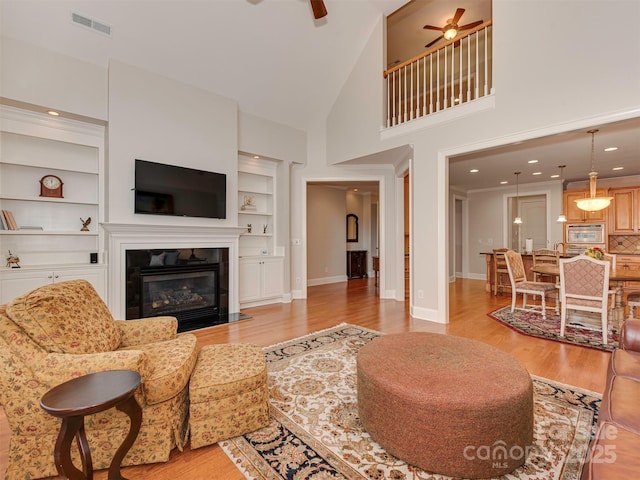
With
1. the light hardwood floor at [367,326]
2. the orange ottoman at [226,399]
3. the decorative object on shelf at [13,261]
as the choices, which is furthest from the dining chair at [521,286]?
the decorative object on shelf at [13,261]

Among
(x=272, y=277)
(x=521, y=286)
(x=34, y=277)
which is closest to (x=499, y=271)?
(x=521, y=286)

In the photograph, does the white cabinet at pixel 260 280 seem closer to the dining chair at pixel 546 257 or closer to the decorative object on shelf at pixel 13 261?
the decorative object on shelf at pixel 13 261

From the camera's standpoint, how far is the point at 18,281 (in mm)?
3217

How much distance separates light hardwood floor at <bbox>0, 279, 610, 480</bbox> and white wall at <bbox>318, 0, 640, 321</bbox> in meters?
0.60

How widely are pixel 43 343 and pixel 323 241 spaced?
22.2ft

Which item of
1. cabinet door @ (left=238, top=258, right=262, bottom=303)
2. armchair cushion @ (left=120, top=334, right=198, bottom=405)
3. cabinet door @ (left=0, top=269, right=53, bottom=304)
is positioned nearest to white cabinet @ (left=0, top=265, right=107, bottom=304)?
cabinet door @ (left=0, top=269, right=53, bottom=304)

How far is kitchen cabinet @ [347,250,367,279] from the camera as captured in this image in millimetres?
8852

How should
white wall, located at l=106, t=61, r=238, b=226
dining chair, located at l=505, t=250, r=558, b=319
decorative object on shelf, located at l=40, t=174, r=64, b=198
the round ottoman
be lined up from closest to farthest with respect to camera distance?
the round ottoman, decorative object on shelf, located at l=40, t=174, r=64, b=198, white wall, located at l=106, t=61, r=238, b=226, dining chair, located at l=505, t=250, r=558, b=319

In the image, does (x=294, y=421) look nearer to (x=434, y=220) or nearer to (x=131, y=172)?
(x=434, y=220)

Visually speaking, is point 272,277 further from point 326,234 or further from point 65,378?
point 65,378

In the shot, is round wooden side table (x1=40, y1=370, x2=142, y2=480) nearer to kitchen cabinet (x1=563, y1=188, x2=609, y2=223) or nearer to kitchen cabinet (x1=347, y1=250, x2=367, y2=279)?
kitchen cabinet (x1=347, y1=250, x2=367, y2=279)

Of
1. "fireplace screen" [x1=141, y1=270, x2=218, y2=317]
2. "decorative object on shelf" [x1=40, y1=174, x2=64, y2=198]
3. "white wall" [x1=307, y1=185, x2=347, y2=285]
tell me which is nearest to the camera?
"decorative object on shelf" [x1=40, y1=174, x2=64, y2=198]

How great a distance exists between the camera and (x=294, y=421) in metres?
1.92

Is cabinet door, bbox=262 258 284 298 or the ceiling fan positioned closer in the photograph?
the ceiling fan
